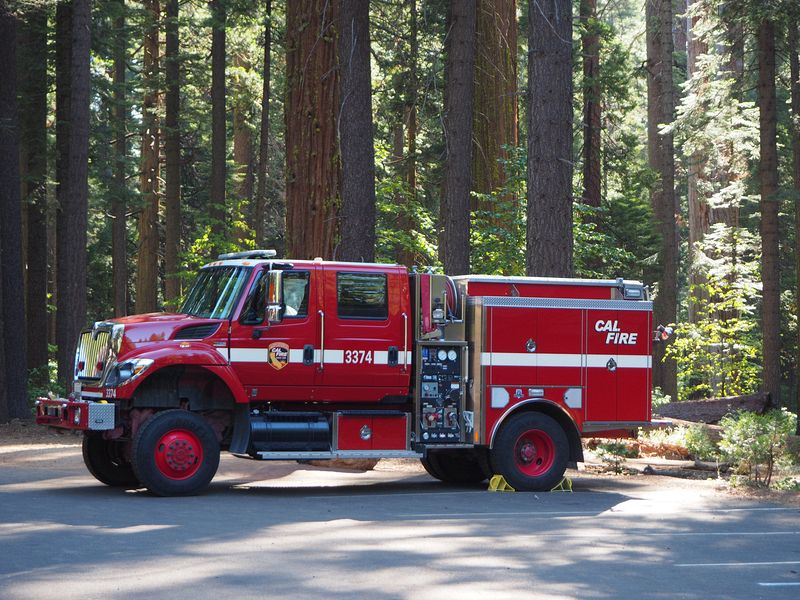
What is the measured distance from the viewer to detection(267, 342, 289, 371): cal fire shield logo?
13.8 m

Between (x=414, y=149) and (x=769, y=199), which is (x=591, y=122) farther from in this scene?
(x=769, y=199)

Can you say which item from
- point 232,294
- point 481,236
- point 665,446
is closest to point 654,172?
point 481,236

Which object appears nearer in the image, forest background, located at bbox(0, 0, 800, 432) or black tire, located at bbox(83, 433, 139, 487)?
black tire, located at bbox(83, 433, 139, 487)

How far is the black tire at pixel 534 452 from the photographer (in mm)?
14875

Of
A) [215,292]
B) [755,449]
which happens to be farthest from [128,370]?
[755,449]

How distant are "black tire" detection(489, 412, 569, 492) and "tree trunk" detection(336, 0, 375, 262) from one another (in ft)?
14.8

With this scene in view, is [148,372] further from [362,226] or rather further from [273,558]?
[362,226]

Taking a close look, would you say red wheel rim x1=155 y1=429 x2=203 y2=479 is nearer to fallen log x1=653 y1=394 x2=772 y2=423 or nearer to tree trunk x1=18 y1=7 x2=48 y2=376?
fallen log x1=653 y1=394 x2=772 y2=423

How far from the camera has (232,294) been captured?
14.0m

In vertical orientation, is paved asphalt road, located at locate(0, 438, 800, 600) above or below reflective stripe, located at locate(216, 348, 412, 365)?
below

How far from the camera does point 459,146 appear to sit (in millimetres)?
23812

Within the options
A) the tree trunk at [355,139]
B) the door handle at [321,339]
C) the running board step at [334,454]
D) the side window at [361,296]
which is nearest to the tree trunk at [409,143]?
the tree trunk at [355,139]

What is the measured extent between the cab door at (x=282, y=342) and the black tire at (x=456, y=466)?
2.89 meters

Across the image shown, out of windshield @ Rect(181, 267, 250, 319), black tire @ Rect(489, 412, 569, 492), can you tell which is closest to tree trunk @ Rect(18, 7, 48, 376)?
windshield @ Rect(181, 267, 250, 319)
